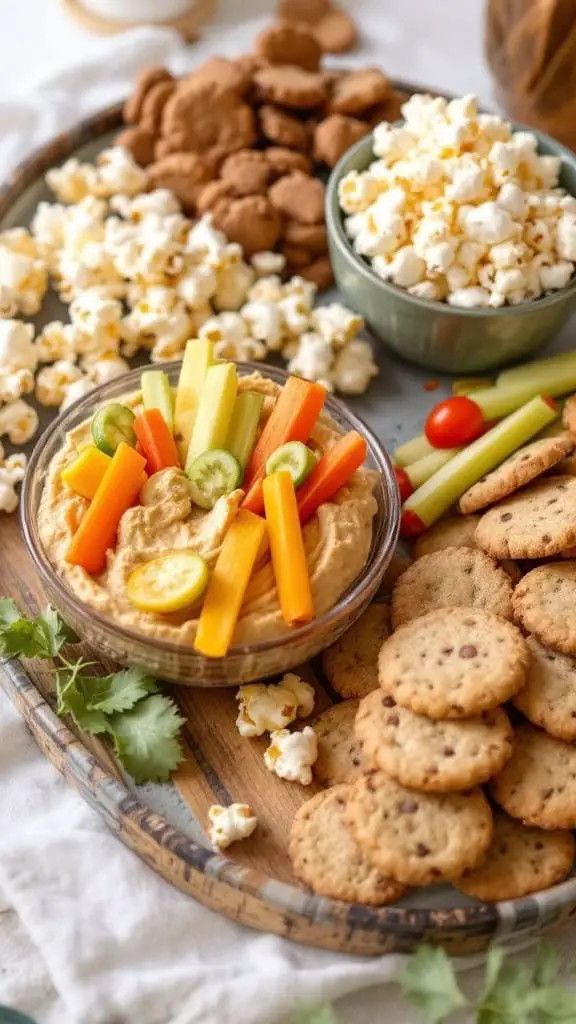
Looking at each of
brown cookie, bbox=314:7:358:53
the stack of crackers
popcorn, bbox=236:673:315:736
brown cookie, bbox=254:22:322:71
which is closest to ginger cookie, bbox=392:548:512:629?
the stack of crackers

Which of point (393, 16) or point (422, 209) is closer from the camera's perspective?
point (422, 209)

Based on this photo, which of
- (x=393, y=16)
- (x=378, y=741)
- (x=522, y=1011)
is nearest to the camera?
(x=522, y=1011)

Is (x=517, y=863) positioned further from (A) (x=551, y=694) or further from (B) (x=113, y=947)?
(B) (x=113, y=947)

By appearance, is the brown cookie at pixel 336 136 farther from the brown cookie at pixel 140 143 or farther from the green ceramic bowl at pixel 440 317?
the brown cookie at pixel 140 143

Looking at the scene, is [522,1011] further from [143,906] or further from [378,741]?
[143,906]

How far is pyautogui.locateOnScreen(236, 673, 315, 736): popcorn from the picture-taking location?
304 cm

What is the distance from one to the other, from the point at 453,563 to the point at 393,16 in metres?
3.04

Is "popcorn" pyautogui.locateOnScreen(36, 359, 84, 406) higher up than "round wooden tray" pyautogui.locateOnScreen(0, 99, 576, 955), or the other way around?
"popcorn" pyautogui.locateOnScreen(36, 359, 84, 406)

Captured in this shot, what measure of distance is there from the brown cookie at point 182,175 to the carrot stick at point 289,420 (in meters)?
1.20

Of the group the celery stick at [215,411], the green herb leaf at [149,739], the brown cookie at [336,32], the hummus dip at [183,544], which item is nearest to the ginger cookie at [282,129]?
the brown cookie at [336,32]

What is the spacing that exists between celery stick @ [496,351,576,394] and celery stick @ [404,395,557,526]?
189 millimetres

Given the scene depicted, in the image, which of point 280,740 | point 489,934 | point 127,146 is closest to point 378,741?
point 280,740

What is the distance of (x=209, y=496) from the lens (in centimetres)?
309

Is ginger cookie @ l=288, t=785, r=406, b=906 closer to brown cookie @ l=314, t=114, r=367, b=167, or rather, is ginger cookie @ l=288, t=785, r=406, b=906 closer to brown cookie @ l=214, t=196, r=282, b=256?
brown cookie @ l=214, t=196, r=282, b=256
